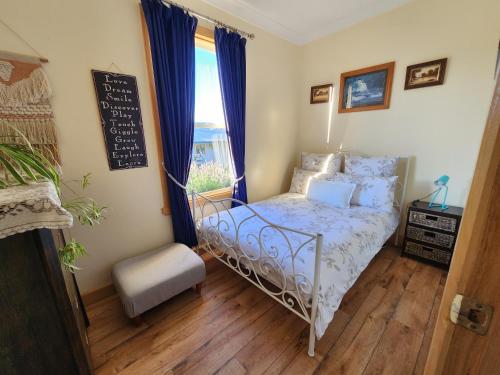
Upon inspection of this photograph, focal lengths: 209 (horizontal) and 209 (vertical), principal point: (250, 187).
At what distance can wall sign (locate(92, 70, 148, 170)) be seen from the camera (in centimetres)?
151

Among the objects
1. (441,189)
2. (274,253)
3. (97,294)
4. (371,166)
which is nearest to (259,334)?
(274,253)

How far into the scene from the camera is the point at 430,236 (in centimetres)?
202

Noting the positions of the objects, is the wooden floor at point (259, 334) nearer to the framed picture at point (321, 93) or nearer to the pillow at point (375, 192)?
the pillow at point (375, 192)

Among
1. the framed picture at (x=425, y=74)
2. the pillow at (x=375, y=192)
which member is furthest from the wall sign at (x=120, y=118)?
the framed picture at (x=425, y=74)

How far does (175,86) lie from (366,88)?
6.87 feet

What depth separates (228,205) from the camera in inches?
96.8

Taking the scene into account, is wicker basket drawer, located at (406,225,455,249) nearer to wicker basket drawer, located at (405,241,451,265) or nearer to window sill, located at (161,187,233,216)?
wicker basket drawer, located at (405,241,451,265)

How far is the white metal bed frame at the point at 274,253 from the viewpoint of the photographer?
118 cm

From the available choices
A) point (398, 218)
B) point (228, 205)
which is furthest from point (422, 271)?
point (228, 205)

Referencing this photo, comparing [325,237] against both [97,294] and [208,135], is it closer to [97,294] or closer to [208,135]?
[208,135]

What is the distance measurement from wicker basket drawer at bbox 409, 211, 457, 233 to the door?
198cm

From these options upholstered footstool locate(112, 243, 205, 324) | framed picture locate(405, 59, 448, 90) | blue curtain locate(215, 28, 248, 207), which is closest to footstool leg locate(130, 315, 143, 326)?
upholstered footstool locate(112, 243, 205, 324)

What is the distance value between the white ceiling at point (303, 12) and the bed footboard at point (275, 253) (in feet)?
6.36

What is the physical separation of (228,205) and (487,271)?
218 cm
